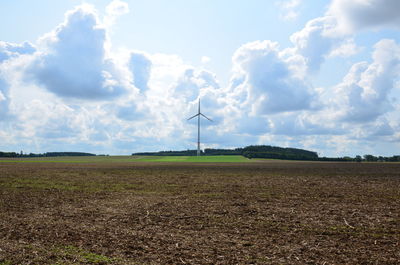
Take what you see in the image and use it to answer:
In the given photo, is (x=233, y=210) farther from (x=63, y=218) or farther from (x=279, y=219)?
(x=63, y=218)

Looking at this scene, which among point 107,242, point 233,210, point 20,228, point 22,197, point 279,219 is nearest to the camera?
point 107,242

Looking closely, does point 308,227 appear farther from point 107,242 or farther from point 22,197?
point 22,197

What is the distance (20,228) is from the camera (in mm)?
15773

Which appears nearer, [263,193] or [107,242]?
[107,242]

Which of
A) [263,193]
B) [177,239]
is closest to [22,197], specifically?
[177,239]

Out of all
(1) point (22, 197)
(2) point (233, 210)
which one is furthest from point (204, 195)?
(1) point (22, 197)

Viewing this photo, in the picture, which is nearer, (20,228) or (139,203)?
(20,228)

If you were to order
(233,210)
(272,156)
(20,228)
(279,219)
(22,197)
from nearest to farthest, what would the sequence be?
(20,228)
(279,219)
(233,210)
(22,197)
(272,156)

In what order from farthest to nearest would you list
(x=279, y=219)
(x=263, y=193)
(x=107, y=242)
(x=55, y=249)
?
1. (x=263, y=193)
2. (x=279, y=219)
3. (x=107, y=242)
4. (x=55, y=249)

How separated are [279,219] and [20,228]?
1280cm

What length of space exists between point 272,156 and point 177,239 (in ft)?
605

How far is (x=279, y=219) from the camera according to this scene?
17.6 m

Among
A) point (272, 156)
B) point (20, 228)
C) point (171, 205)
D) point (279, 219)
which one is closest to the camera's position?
point (20, 228)

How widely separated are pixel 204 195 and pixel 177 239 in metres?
13.2
